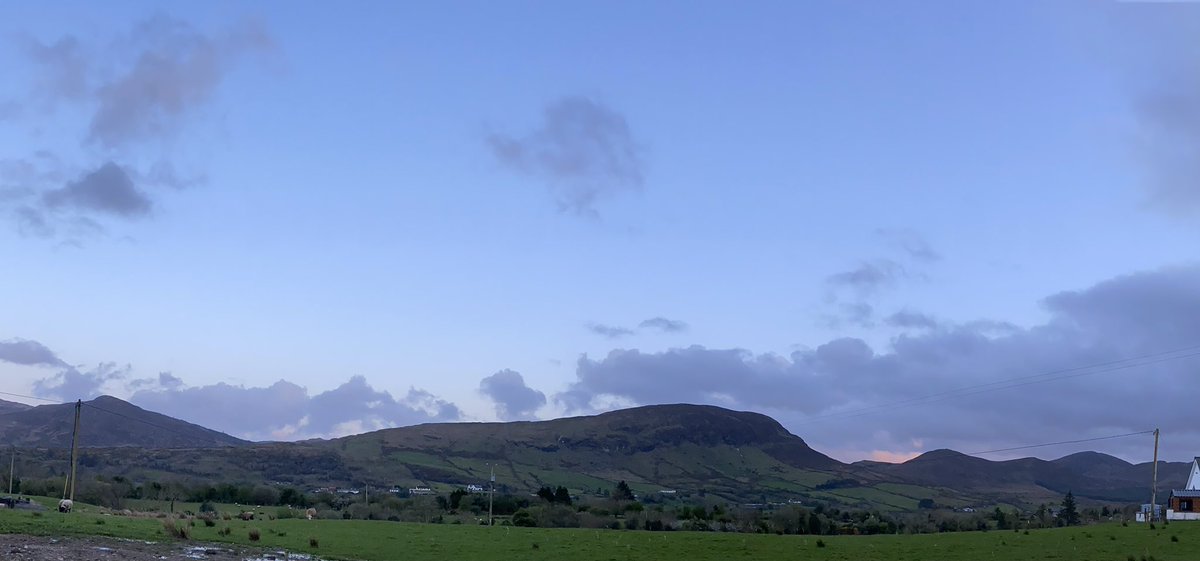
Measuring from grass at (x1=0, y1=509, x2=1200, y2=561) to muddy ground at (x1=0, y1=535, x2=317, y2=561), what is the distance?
7.26ft

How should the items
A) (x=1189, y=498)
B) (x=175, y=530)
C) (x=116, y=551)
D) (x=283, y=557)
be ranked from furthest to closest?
(x=1189, y=498)
(x=175, y=530)
(x=283, y=557)
(x=116, y=551)

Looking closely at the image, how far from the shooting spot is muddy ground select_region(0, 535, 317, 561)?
113 ft

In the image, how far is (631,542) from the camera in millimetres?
52125

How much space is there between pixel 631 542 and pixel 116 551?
937 inches

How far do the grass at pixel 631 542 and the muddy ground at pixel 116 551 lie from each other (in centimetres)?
221

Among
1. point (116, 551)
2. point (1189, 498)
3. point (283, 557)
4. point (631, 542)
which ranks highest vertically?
point (1189, 498)

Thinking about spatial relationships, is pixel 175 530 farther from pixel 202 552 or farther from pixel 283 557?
pixel 283 557

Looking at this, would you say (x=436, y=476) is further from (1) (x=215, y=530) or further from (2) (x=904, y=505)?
(1) (x=215, y=530)

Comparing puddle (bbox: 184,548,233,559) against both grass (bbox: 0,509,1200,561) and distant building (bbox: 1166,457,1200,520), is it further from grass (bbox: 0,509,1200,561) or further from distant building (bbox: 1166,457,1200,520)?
distant building (bbox: 1166,457,1200,520)

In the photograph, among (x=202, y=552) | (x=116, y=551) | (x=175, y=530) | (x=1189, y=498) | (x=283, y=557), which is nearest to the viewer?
(x=116, y=551)

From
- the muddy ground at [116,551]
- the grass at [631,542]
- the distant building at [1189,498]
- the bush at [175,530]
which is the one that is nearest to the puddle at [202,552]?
the muddy ground at [116,551]

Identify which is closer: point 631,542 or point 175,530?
point 175,530

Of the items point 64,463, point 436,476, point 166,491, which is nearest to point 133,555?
point 166,491

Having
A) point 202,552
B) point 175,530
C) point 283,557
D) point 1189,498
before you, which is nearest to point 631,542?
point 283,557
